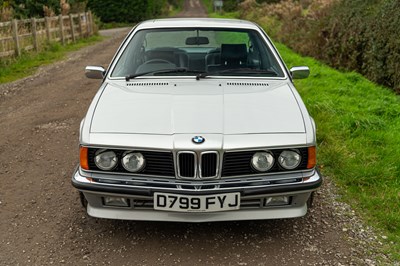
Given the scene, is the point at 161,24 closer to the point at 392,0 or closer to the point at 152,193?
the point at 152,193

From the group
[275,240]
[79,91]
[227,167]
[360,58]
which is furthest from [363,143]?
[79,91]

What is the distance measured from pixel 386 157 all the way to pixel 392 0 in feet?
15.5

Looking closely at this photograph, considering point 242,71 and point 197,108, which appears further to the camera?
point 242,71

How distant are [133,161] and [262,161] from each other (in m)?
0.90

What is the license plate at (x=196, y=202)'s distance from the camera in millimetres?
2941

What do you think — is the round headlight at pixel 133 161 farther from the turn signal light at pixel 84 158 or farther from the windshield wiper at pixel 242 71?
the windshield wiper at pixel 242 71

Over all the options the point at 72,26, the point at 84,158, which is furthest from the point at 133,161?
the point at 72,26

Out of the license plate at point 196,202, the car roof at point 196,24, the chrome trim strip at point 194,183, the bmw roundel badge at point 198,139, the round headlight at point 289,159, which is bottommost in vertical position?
the license plate at point 196,202

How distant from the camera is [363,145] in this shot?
5.32 metres

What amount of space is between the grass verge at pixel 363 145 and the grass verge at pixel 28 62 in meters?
7.29

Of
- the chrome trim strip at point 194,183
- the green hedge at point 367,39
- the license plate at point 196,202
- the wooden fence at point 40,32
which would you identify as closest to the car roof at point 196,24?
the chrome trim strip at point 194,183

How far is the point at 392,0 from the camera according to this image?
8.35 meters

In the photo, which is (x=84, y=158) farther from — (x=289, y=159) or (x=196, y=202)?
(x=289, y=159)

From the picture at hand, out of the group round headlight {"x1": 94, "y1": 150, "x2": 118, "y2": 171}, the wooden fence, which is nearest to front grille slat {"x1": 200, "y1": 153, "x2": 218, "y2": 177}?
round headlight {"x1": 94, "y1": 150, "x2": 118, "y2": 171}
